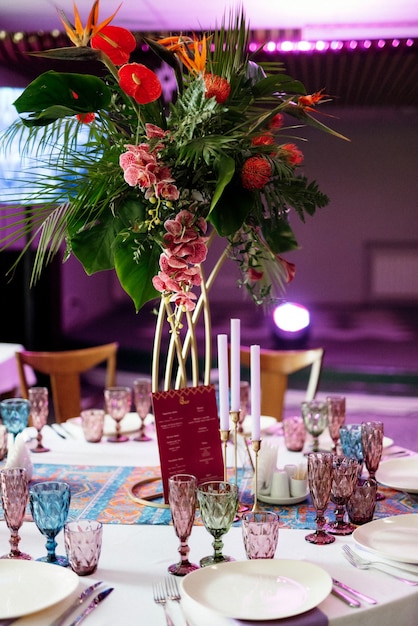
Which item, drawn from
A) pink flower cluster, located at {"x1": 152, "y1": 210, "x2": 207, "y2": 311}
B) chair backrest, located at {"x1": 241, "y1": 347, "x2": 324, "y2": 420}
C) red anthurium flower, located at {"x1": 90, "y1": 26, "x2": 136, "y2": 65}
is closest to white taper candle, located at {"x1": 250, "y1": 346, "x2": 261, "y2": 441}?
pink flower cluster, located at {"x1": 152, "y1": 210, "x2": 207, "y2": 311}

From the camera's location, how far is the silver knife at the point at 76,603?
3.88 ft

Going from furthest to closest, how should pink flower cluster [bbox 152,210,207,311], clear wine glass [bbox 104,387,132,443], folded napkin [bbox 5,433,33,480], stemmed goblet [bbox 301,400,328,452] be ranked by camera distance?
clear wine glass [bbox 104,387,132,443]
stemmed goblet [bbox 301,400,328,452]
folded napkin [bbox 5,433,33,480]
pink flower cluster [bbox 152,210,207,311]

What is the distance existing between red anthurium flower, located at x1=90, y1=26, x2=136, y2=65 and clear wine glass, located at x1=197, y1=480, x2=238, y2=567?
0.86 metres

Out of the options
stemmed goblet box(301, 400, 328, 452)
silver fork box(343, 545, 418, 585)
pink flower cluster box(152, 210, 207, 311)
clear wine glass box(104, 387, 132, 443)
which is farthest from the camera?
clear wine glass box(104, 387, 132, 443)

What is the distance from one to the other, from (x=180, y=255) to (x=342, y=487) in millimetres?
545

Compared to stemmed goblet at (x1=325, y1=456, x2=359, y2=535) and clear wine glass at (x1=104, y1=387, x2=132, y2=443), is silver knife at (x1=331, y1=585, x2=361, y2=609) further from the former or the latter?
clear wine glass at (x1=104, y1=387, x2=132, y2=443)

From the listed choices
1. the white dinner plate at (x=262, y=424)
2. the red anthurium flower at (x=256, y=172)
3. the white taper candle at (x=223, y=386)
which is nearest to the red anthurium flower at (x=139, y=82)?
the red anthurium flower at (x=256, y=172)

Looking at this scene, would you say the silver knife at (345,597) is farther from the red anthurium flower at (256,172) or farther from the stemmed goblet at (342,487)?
the red anthurium flower at (256,172)

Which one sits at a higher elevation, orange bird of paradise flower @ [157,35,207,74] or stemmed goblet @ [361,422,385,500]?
orange bird of paradise flower @ [157,35,207,74]

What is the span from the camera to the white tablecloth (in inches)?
47.4

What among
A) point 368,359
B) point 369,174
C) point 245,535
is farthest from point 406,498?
point 369,174

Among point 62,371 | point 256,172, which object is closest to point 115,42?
point 256,172

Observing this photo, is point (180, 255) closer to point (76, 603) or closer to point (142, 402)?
point (76, 603)

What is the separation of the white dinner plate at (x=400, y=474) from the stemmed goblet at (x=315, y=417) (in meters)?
0.24
